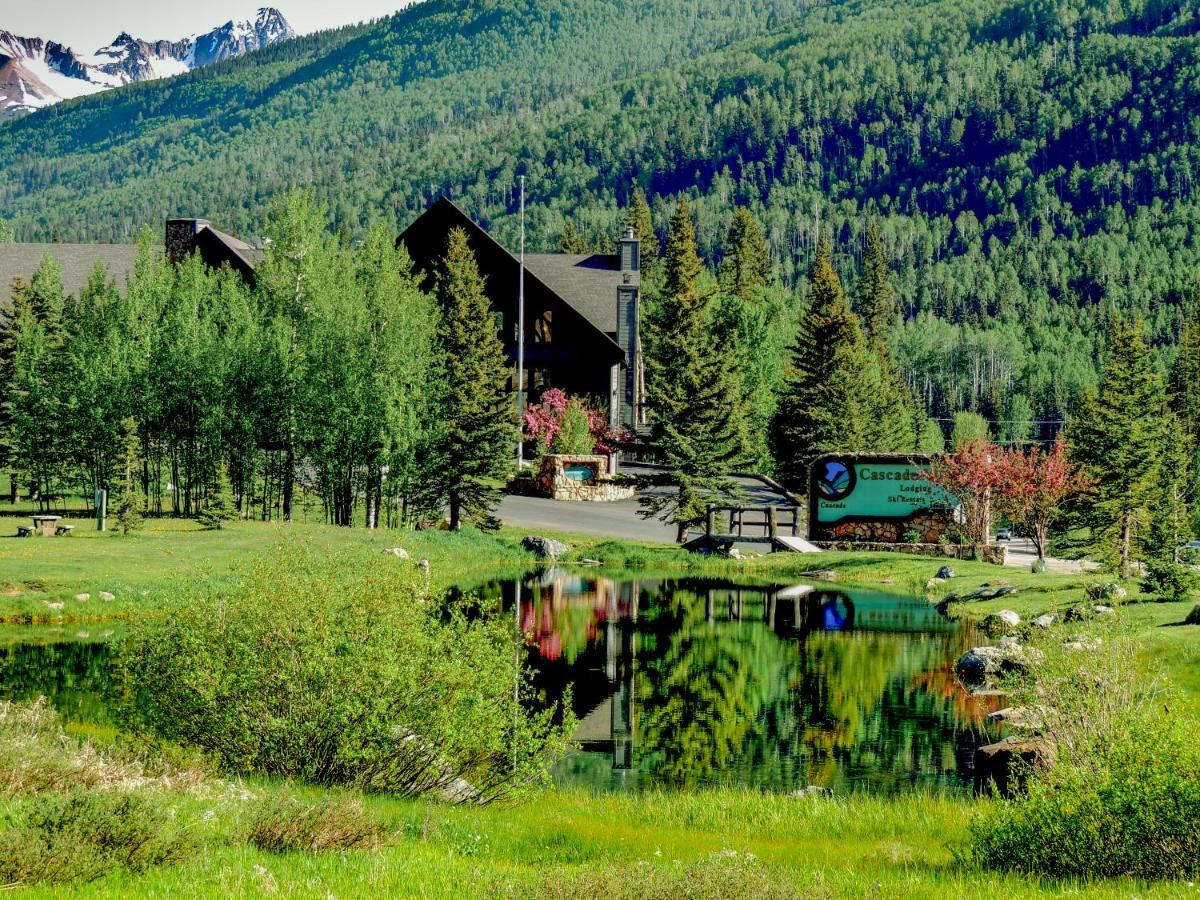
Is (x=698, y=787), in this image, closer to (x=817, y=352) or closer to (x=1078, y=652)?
(x=1078, y=652)

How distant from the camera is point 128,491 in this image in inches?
1786

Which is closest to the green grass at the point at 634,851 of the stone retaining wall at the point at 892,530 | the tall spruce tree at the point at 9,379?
Answer: the stone retaining wall at the point at 892,530

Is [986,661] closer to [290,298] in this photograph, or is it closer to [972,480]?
[972,480]

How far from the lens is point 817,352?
3182 inches

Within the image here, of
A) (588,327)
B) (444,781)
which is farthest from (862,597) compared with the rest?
(588,327)

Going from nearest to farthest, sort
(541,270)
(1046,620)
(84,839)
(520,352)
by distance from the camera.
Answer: (84,839) → (1046,620) → (520,352) → (541,270)

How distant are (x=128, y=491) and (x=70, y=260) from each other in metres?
50.0

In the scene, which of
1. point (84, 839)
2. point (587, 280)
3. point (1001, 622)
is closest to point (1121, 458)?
point (1001, 622)

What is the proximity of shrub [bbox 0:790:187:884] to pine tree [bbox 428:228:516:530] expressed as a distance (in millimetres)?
44575

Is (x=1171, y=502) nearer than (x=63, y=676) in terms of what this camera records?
No

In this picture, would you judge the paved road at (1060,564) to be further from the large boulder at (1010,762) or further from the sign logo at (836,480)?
the large boulder at (1010,762)

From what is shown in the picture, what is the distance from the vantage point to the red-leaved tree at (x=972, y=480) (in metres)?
53.8

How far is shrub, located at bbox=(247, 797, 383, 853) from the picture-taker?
484 inches

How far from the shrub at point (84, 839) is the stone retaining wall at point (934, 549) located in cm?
4540
